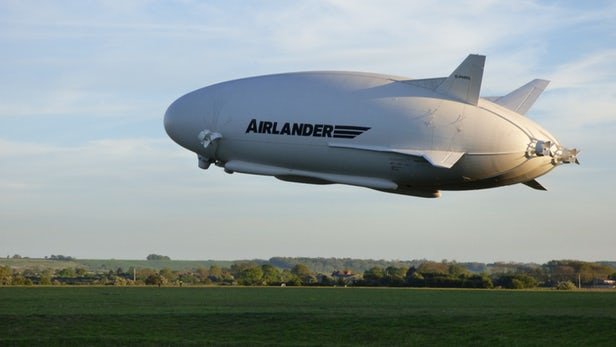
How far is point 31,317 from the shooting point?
55.8 m

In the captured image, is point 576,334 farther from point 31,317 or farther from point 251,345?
point 31,317

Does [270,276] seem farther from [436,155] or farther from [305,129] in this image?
[436,155]

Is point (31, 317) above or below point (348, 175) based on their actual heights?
below

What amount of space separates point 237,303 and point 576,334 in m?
35.1

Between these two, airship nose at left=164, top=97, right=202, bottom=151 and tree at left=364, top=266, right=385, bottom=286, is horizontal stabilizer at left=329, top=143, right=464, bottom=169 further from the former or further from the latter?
tree at left=364, top=266, right=385, bottom=286

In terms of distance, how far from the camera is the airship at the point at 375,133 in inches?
1101

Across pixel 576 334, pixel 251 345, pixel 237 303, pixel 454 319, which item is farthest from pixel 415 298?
pixel 251 345

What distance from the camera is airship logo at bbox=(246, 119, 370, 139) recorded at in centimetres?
2843

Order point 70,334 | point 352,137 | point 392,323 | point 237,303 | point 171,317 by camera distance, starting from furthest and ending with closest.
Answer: point 237,303 < point 171,317 < point 392,323 < point 70,334 < point 352,137

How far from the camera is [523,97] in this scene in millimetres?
32344

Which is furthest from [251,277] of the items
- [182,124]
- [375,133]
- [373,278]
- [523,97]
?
[375,133]

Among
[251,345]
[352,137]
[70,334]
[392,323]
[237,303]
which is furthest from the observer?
[237,303]

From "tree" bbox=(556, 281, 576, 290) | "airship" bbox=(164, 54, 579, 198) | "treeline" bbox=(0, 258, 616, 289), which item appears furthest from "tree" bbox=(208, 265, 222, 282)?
"airship" bbox=(164, 54, 579, 198)

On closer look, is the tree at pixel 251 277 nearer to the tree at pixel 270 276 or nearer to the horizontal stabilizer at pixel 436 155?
the tree at pixel 270 276
